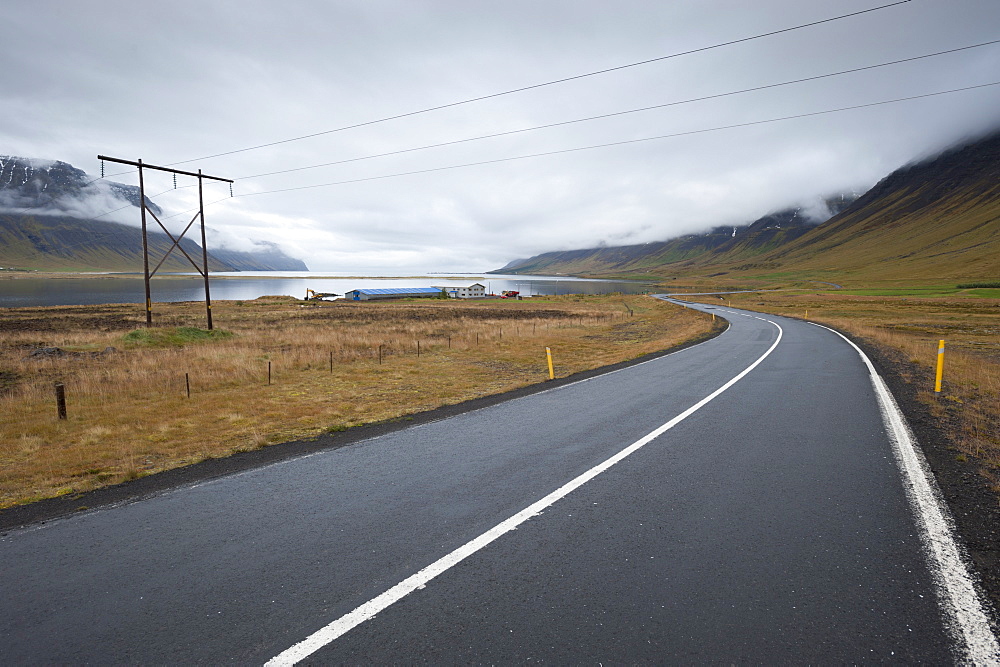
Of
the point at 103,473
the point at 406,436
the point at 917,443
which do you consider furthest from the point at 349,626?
the point at 917,443

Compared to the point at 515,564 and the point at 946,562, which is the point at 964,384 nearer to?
the point at 946,562

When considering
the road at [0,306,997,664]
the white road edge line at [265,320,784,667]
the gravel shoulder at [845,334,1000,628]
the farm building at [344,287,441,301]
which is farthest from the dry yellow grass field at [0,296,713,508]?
the farm building at [344,287,441,301]

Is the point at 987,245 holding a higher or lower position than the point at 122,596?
higher

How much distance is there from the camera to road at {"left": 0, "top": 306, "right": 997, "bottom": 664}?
120 inches

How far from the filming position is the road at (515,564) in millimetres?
3049

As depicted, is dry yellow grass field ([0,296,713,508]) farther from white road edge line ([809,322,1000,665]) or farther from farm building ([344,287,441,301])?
farm building ([344,287,441,301])

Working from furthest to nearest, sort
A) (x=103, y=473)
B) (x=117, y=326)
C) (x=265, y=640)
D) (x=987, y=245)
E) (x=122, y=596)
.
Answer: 1. (x=987, y=245)
2. (x=117, y=326)
3. (x=103, y=473)
4. (x=122, y=596)
5. (x=265, y=640)

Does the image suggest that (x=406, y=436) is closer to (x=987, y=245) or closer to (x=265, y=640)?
(x=265, y=640)

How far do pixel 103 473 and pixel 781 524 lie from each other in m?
8.91

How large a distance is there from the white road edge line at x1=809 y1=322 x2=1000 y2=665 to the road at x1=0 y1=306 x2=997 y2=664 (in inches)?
0.9

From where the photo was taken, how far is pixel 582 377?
14172 mm

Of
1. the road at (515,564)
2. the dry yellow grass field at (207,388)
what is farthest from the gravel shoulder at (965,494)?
the dry yellow grass field at (207,388)

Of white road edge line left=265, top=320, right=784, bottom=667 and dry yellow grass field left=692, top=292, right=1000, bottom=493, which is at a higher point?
white road edge line left=265, top=320, right=784, bottom=667

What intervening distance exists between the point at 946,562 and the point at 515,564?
3671 mm
